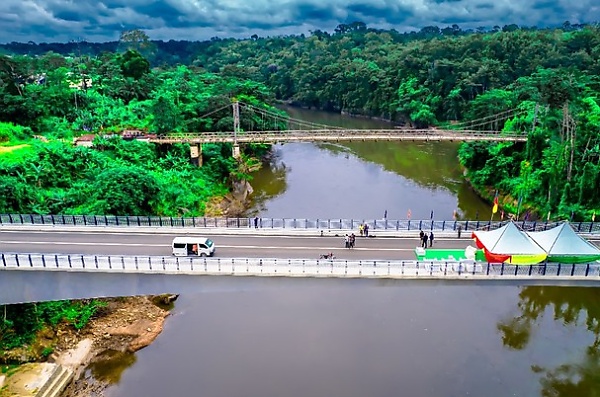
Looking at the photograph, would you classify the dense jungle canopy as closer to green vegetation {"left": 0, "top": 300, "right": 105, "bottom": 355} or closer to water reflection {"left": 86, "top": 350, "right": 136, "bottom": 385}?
green vegetation {"left": 0, "top": 300, "right": 105, "bottom": 355}

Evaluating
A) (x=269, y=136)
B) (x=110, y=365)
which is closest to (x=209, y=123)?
(x=269, y=136)

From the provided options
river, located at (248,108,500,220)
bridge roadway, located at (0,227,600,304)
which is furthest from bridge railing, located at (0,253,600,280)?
river, located at (248,108,500,220)

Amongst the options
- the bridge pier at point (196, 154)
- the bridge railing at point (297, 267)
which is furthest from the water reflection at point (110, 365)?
the bridge pier at point (196, 154)

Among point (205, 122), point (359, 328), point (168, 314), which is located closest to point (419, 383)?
point (359, 328)

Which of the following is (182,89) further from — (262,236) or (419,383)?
(419,383)

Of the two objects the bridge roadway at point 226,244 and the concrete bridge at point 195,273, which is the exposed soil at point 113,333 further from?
the bridge roadway at point 226,244

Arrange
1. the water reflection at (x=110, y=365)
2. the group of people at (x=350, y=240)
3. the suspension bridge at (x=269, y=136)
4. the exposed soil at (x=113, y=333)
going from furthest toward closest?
the suspension bridge at (x=269, y=136) < the group of people at (x=350, y=240) < the water reflection at (x=110, y=365) < the exposed soil at (x=113, y=333)
